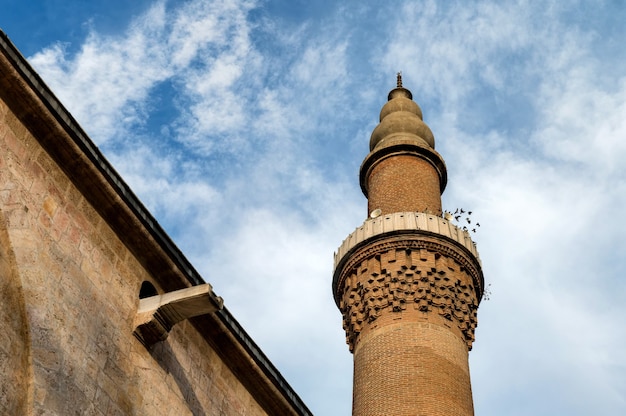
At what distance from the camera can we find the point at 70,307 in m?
5.57

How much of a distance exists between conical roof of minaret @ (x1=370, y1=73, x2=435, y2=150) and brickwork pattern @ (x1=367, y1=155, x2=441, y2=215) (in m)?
0.40

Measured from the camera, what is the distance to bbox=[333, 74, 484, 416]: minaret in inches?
445

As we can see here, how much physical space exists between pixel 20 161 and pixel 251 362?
2.83 meters

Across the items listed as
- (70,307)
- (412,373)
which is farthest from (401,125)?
(70,307)

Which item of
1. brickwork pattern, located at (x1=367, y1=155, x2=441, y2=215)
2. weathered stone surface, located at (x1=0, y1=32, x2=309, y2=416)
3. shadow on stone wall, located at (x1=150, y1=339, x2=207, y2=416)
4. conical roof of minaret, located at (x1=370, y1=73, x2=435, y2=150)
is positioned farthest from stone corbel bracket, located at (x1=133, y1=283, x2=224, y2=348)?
conical roof of minaret, located at (x1=370, y1=73, x2=435, y2=150)

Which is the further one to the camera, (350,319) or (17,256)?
(350,319)

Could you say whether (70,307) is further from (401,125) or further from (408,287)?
(401,125)

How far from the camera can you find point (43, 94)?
584 cm

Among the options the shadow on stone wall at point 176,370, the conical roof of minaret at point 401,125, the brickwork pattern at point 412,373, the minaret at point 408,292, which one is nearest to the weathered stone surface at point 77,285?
the shadow on stone wall at point 176,370

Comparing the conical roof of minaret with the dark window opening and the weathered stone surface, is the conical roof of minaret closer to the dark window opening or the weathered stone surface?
the weathered stone surface

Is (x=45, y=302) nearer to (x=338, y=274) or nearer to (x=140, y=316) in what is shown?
(x=140, y=316)

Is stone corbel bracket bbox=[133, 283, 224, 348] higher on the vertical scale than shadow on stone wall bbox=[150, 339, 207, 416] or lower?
higher

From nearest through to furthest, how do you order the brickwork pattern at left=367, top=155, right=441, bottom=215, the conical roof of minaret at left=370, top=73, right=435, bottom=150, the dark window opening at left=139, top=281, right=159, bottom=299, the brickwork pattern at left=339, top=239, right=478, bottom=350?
the dark window opening at left=139, top=281, right=159, bottom=299 < the brickwork pattern at left=339, top=239, right=478, bottom=350 < the brickwork pattern at left=367, top=155, right=441, bottom=215 < the conical roof of minaret at left=370, top=73, right=435, bottom=150

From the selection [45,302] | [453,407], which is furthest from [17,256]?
[453,407]
